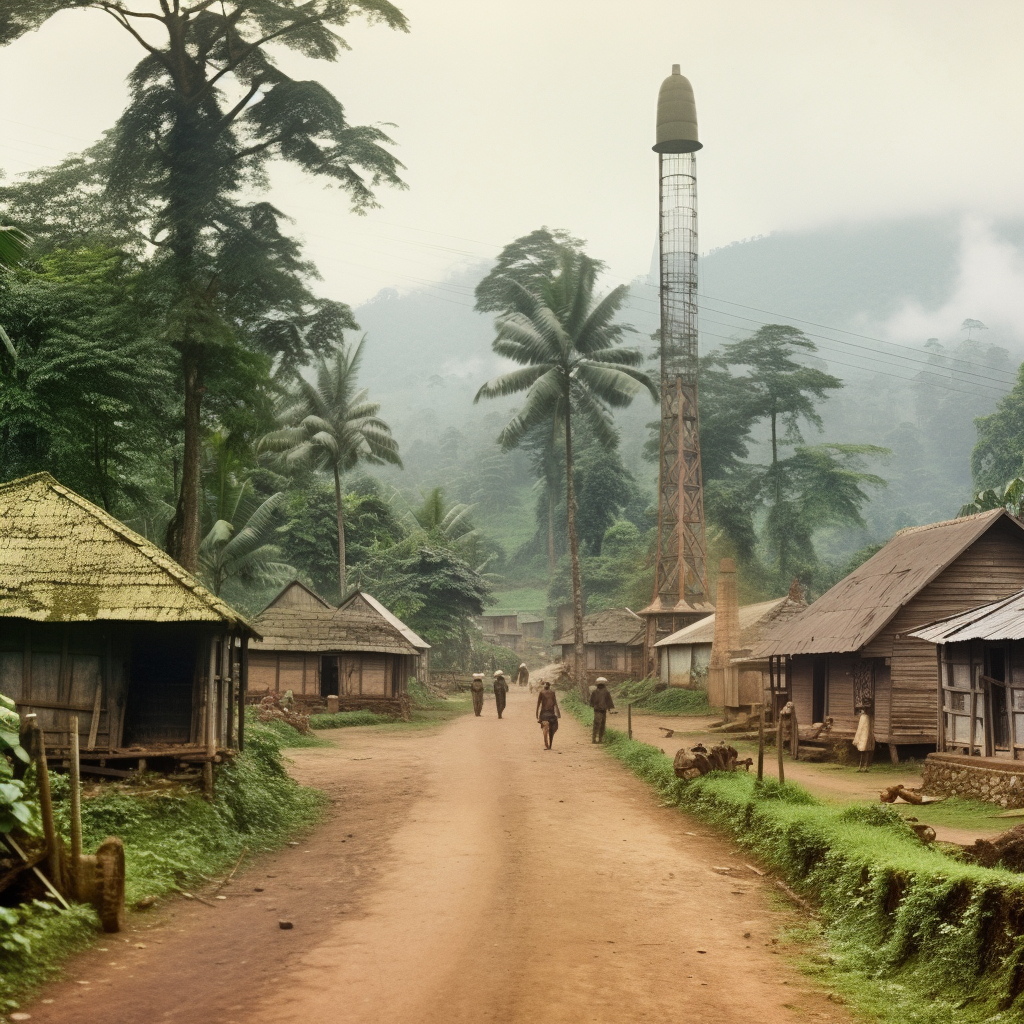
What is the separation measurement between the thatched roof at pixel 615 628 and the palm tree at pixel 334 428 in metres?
15.4

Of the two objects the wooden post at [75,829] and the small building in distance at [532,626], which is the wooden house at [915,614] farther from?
the small building in distance at [532,626]

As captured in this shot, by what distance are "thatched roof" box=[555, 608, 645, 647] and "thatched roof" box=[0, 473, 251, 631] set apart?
41.7 metres

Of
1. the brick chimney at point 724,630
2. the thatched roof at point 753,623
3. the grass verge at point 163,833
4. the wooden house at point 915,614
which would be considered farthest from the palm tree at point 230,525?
the wooden house at point 915,614

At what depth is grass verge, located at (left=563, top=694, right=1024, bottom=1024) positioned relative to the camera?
24.9 feet

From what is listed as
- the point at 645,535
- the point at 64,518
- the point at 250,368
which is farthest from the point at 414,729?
the point at 645,535

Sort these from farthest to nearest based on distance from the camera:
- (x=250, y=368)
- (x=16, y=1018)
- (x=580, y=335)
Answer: (x=580, y=335), (x=250, y=368), (x=16, y=1018)

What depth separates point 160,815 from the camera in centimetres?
1313

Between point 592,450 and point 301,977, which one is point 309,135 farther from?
point 592,450

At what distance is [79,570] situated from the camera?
14289 mm

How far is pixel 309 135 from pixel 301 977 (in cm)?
2206

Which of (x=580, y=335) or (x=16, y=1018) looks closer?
(x=16, y=1018)

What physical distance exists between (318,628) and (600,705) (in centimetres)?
1160

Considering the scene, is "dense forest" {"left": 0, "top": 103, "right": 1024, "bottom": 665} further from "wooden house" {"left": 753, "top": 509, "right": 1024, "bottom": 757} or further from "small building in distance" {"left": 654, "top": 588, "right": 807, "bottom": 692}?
"wooden house" {"left": 753, "top": 509, "right": 1024, "bottom": 757}

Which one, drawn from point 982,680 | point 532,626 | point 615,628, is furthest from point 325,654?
point 532,626
